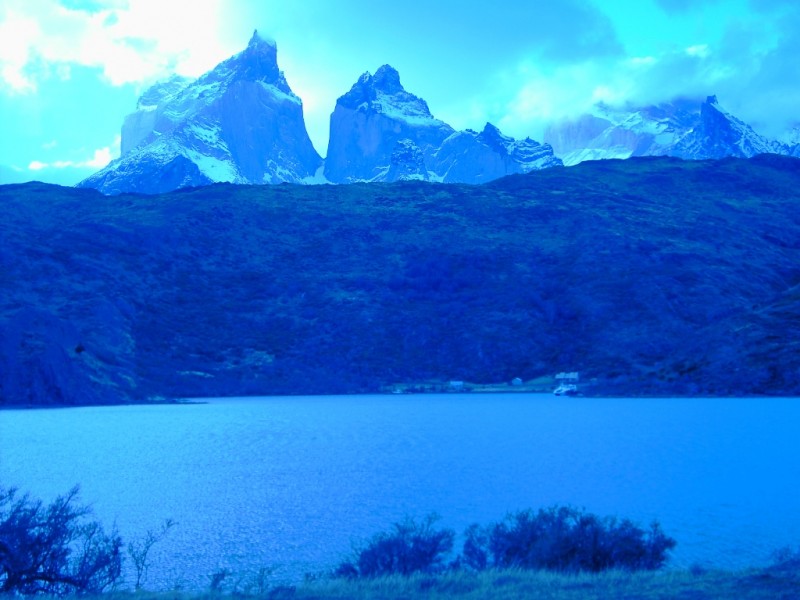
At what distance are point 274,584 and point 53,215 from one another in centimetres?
13226

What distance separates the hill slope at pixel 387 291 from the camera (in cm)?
9569

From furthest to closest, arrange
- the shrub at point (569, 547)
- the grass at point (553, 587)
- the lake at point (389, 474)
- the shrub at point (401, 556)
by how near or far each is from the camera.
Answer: the lake at point (389, 474) → the shrub at point (569, 547) → the shrub at point (401, 556) → the grass at point (553, 587)

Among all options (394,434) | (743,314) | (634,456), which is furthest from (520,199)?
(634,456)

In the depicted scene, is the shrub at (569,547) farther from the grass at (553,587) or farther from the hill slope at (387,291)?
the hill slope at (387,291)

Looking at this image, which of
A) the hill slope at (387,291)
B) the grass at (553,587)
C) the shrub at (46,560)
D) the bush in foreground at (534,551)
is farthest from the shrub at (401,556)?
the hill slope at (387,291)

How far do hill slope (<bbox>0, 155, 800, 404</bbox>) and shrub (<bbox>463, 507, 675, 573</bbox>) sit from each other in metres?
65.7

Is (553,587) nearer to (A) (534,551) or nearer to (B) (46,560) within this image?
(A) (534,551)

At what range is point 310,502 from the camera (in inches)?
1398

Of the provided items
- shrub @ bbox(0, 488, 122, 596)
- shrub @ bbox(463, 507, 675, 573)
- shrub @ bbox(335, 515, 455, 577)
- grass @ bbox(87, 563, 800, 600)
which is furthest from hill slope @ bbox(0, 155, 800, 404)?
shrub @ bbox(0, 488, 122, 596)

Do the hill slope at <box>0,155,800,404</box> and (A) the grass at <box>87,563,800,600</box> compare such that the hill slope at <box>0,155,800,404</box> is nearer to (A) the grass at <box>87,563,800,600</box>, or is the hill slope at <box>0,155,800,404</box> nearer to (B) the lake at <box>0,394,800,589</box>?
(B) the lake at <box>0,394,800,589</box>

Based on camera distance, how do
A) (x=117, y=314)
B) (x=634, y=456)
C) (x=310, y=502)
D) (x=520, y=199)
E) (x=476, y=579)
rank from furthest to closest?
(x=520, y=199) < (x=117, y=314) < (x=634, y=456) < (x=310, y=502) < (x=476, y=579)

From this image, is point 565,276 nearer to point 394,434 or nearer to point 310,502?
point 394,434

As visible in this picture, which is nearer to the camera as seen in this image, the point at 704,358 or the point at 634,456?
the point at 634,456

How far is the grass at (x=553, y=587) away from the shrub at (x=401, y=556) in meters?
2.04
